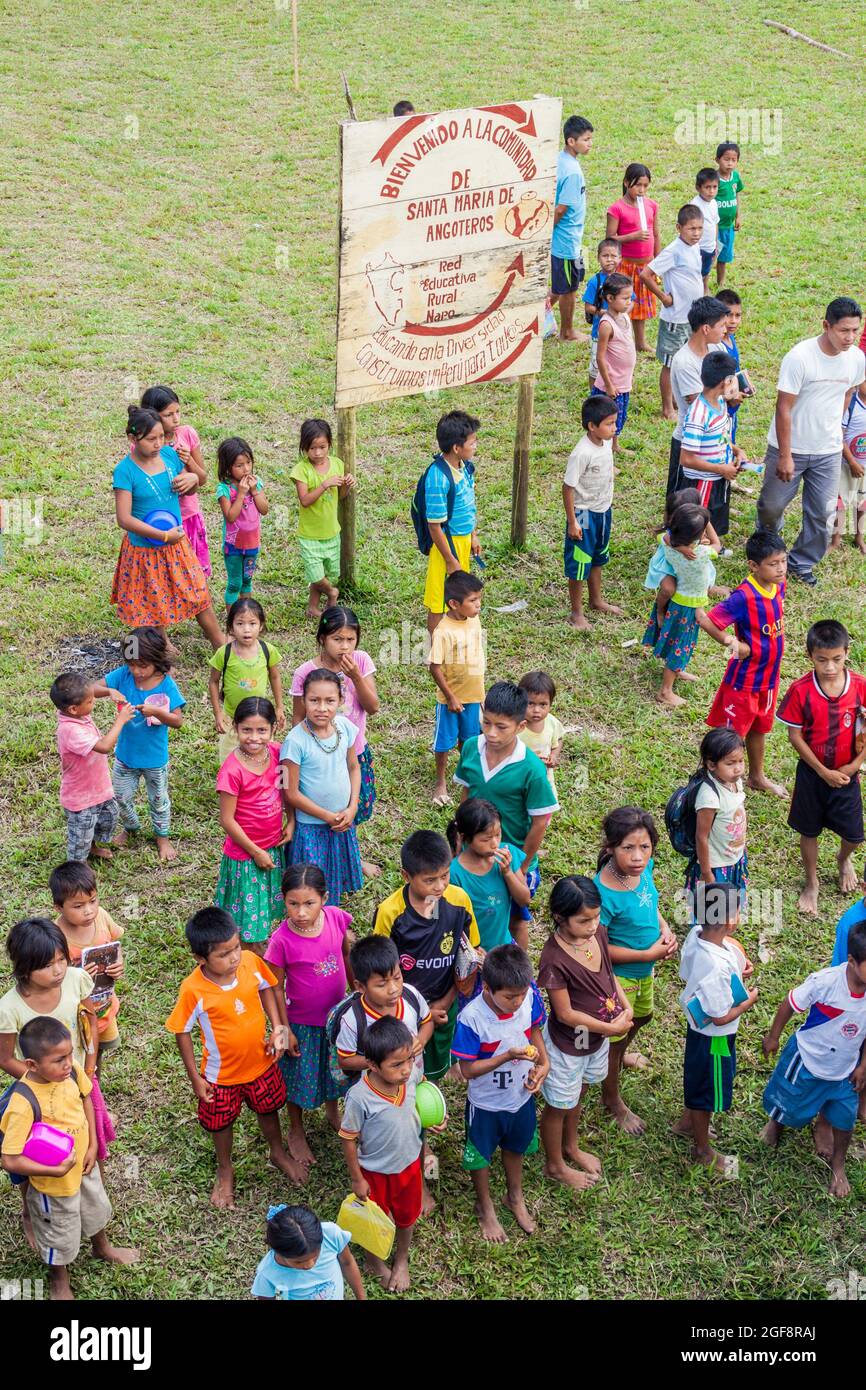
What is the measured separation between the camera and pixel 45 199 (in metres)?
14.9

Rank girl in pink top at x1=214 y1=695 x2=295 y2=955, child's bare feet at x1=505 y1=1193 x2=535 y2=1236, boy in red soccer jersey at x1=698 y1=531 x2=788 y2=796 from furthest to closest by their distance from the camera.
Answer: boy in red soccer jersey at x1=698 y1=531 x2=788 y2=796, girl in pink top at x1=214 y1=695 x2=295 y2=955, child's bare feet at x1=505 y1=1193 x2=535 y2=1236

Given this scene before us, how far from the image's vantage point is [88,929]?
17.2ft

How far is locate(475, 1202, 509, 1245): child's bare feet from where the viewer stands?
515cm

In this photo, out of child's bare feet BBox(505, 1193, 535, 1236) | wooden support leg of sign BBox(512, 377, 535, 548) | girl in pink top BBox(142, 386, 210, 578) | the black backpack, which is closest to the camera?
child's bare feet BBox(505, 1193, 535, 1236)

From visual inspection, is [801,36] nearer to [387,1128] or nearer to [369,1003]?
[369,1003]

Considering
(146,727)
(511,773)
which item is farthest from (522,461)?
(511,773)

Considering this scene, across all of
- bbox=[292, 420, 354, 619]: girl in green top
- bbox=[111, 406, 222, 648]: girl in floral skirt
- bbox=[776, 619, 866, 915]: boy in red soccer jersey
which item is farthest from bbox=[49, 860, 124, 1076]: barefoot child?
bbox=[292, 420, 354, 619]: girl in green top

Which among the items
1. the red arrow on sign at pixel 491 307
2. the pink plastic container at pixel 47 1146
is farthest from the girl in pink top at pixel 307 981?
the red arrow on sign at pixel 491 307

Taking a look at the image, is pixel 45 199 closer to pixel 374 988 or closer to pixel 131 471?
pixel 131 471

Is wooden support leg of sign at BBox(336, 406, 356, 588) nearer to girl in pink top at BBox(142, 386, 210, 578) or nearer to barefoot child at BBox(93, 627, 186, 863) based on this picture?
girl in pink top at BBox(142, 386, 210, 578)

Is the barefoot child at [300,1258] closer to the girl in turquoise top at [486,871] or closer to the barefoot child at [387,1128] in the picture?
the barefoot child at [387,1128]

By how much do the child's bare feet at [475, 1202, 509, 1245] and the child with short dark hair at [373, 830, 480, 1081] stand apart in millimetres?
701

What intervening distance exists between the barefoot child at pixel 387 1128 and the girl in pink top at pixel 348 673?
5.85 feet

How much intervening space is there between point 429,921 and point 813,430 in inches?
208
